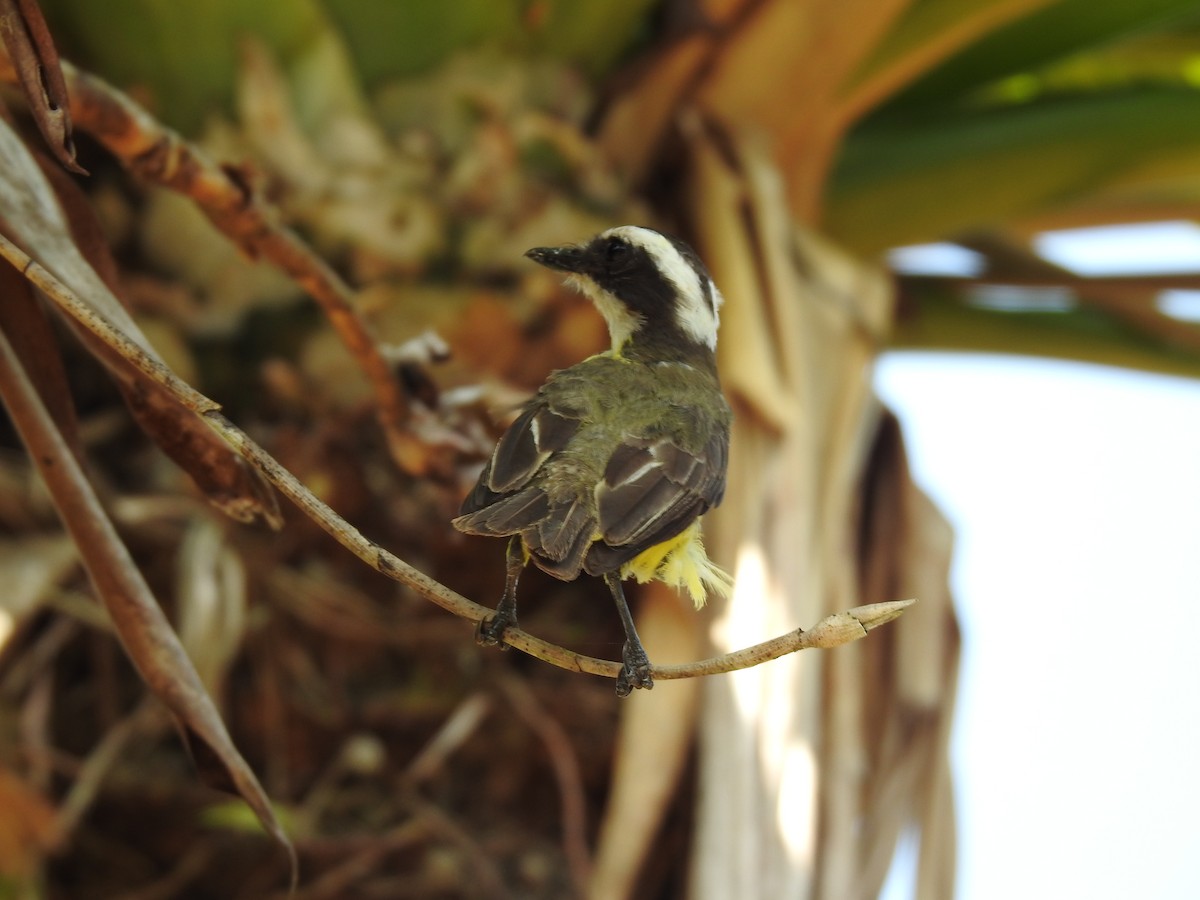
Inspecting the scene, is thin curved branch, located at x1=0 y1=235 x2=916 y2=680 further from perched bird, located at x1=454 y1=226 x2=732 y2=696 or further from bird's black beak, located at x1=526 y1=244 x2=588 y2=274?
bird's black beak, located at x1=526 y1=244 x2=588 y2=274

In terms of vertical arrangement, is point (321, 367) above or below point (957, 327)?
below

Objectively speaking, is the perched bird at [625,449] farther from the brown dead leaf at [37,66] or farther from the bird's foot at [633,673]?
the brown dead leaf at [37,66]

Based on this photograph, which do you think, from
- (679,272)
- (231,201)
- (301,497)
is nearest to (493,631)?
(301,497)

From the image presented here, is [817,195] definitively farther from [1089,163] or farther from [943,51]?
[1089,163]

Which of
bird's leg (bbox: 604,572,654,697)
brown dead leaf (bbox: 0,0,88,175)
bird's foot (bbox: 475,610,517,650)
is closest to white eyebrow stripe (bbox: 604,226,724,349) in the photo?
bird's leg (bbox: 604,572,654,697)

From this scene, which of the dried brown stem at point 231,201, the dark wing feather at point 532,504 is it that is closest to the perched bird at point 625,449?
the dark wing feather at point 532,504

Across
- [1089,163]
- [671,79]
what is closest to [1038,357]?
[1089,163]

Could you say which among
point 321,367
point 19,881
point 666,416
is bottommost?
point 19,881
